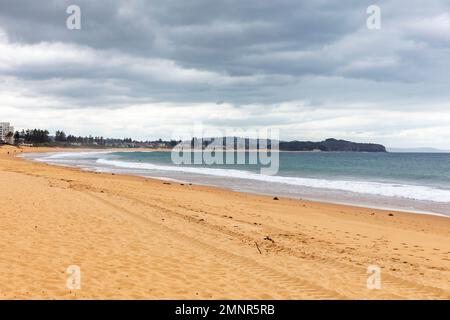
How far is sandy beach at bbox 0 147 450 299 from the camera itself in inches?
303

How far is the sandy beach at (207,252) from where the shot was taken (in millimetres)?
7695

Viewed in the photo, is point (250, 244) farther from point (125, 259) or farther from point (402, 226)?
point (402, 226)

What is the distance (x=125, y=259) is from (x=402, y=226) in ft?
39.6

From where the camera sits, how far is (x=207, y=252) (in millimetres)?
10492

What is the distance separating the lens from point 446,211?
845 inches

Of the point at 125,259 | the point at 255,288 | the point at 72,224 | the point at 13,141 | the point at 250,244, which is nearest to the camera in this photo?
the point at 255,288
